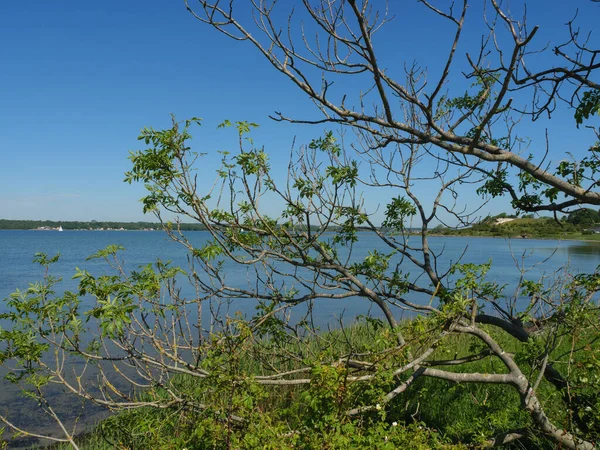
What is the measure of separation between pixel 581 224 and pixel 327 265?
256cm

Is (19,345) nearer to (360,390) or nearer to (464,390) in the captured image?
(360,390)

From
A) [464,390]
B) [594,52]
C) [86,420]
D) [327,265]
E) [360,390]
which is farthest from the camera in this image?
[86,420]

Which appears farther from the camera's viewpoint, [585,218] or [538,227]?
[538,227]

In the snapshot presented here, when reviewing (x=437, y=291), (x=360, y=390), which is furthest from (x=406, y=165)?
(x=360, y=390)

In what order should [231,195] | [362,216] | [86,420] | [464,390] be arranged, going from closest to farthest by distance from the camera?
1. [231,195]
2. [362,216]
3. [464,390]
4. [86,420]

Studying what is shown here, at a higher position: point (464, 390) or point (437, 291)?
point (437, 291)

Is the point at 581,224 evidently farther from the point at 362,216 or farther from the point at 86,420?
the point at 86,420

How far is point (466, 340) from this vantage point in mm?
10383

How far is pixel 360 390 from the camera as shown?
3754mm

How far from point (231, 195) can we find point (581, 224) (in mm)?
3454

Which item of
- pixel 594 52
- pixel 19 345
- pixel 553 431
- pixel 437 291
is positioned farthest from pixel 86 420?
pixel 594 52

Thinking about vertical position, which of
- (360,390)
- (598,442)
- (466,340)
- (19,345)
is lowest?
(466,340)

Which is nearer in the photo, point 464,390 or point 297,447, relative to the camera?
point 297,447

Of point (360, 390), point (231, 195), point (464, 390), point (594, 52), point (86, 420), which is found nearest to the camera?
point (594, 52)
